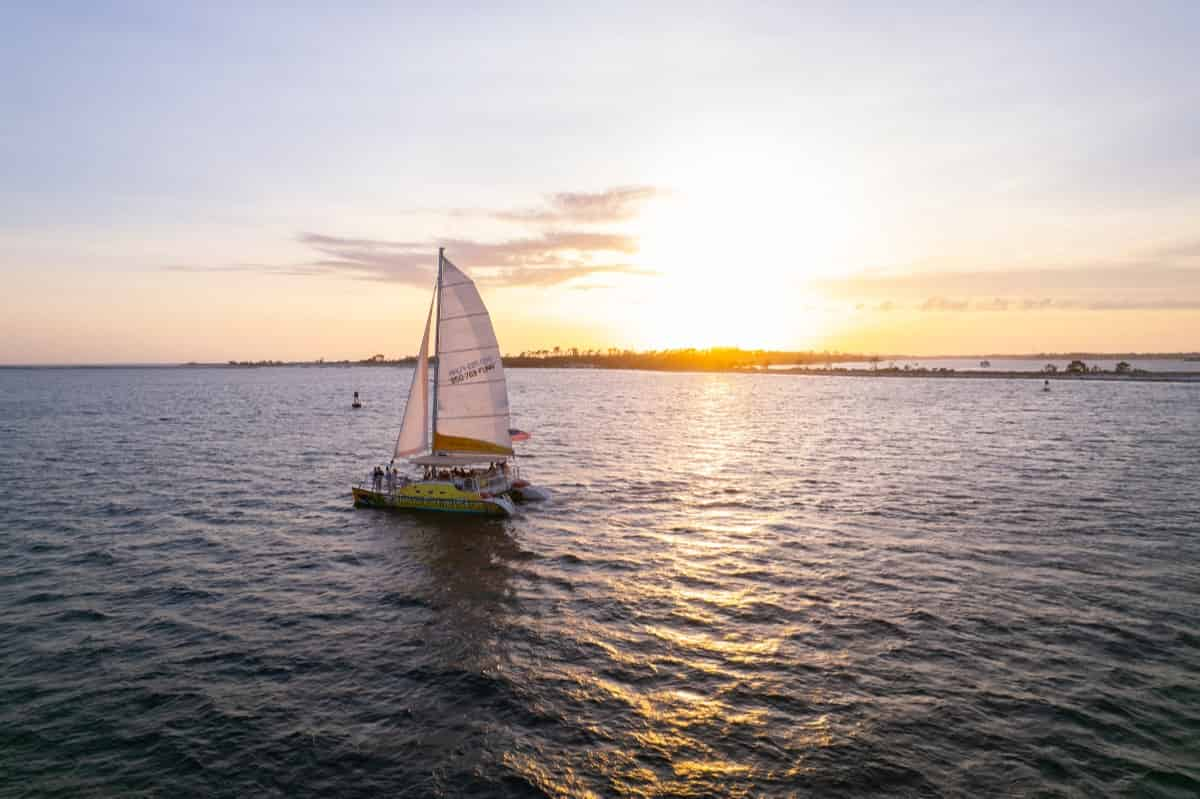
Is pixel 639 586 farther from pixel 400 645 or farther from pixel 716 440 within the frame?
pixel 716 440

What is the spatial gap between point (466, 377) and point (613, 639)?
70.5 ft

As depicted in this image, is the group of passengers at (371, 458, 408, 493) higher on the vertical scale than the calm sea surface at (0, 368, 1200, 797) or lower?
higher

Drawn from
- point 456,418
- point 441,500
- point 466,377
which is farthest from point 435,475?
point 466,377

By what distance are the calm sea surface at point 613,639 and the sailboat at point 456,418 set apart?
2111 mm

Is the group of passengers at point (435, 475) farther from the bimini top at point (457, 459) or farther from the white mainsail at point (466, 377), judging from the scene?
the white mainsail at point (466, 377)

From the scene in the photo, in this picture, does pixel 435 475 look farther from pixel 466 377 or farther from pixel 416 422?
pixel 466 377

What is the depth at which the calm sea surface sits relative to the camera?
51.9 ft

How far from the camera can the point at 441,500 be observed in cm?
4041

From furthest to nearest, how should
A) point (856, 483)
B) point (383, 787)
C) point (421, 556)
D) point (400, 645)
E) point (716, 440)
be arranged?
point (716, 440) → point (856, 483) → point (421, 556) → point (400, 645) → point (383, 787)

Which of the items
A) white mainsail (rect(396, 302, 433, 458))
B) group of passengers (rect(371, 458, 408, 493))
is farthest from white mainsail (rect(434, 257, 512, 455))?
group of passengers (rect(371, 458, 408, 493))

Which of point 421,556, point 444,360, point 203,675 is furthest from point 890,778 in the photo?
point 444,360

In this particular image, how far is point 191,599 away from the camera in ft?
87.8

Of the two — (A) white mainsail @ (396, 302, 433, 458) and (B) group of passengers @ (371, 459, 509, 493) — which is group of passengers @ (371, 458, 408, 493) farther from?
(A) white mainsail @ (396, 302, 433, 458)

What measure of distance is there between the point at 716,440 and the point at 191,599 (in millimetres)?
61208
